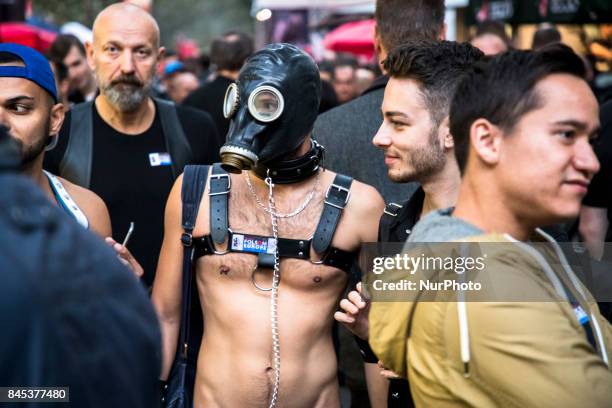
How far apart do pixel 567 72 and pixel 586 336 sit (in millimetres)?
681

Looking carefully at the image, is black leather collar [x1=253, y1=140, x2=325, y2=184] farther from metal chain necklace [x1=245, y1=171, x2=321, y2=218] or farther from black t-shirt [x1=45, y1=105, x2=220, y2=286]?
black t-shirt [x1=45, y1=105, x2=220, y2=286]

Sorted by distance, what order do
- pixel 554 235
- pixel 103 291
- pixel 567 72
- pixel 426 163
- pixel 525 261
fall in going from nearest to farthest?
pixel 103 291
pixel 525 261
pixel 567 72
pixel 554 235
pixel 426 163

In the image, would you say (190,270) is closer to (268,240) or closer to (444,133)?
(268,240)

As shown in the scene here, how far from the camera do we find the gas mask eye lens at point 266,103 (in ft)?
12.1

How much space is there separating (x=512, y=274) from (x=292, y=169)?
1.83 m

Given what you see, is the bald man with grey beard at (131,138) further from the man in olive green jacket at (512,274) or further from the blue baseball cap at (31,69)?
the man in olive green jacket at (512,274)

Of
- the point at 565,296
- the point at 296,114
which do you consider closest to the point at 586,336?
the point at 565,296

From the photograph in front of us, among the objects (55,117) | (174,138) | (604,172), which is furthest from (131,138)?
(604,172)

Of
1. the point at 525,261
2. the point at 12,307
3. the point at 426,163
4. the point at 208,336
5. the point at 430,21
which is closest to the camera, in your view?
the point at 12,307

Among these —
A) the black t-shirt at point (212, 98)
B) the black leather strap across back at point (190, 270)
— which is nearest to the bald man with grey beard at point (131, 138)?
the black leather strap across back at point (190, 270)

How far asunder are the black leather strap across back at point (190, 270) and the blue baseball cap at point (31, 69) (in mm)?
766

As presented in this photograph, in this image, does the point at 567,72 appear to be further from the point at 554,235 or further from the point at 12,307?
the point at 12,307

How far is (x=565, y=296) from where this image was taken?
230 cm

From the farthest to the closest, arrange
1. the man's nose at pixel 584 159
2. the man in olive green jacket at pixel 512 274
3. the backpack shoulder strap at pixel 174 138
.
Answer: the backpack shoulder strap at pixel 174 138, the man's nose at pixel 584 159, the man in olive green jacket at pixel 512 274
